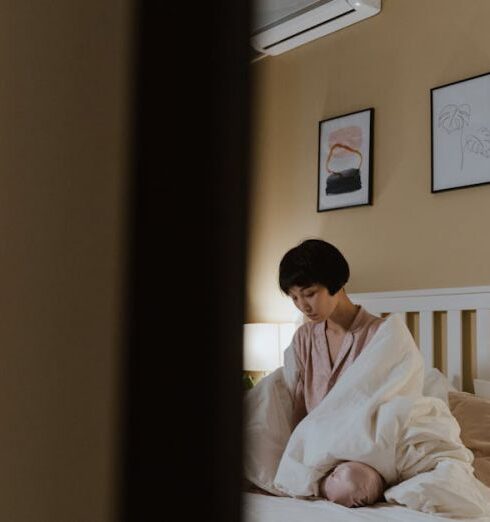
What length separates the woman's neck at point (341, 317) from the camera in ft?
7.07

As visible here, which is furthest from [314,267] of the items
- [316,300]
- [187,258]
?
[187,258]

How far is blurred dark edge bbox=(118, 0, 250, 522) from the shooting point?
132 mm

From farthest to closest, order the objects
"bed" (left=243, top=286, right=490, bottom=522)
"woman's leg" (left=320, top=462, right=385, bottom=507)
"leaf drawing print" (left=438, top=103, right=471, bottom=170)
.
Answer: "leaf drawing print" (left=438, top=103, right=471, bottom=170), "bed" (left=243, top=286, right=490, bottom=522), "woman's leg" (left=320, top=462, right=385, bottom=507)

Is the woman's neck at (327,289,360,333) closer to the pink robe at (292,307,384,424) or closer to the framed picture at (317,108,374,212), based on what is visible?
the pink robe at (292,307,384,424)

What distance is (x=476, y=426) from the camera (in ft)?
6.37

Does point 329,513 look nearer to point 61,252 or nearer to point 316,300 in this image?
point 316,300

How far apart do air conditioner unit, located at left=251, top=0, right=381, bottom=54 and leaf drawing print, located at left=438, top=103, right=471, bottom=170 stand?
0.54m

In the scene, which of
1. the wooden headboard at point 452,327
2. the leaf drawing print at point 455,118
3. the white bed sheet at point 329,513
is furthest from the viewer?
the leaf drawing print at point 455,118

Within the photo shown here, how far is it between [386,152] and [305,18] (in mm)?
623

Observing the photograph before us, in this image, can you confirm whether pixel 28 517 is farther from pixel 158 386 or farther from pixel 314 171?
pixel 314 171

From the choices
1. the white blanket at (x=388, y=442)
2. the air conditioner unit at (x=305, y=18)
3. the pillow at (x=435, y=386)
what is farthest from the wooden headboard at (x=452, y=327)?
the air conditioner unit at (x=305, y=18)

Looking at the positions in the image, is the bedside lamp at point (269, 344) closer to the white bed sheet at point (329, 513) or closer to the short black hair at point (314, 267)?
the short black hair at point (314, 267)

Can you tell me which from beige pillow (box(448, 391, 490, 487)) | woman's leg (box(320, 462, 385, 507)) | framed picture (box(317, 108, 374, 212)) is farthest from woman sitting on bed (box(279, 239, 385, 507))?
framed picture (box(317, 108, 374, 212))

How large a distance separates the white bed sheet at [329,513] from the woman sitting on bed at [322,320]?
1.61ft
